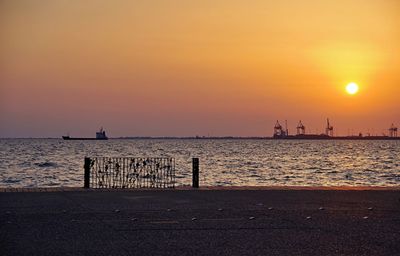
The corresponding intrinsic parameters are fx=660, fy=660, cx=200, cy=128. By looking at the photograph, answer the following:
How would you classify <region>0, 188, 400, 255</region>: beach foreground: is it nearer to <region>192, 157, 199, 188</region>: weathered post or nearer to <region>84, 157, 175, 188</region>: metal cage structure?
<region>192, 157, 199, 188</region>: weathered post

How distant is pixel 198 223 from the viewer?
49.9 ft

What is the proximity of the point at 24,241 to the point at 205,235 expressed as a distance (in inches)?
141

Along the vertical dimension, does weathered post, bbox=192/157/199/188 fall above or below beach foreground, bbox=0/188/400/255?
above

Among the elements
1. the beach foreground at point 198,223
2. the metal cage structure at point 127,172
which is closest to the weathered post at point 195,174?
the metal cage structure at point 127,172

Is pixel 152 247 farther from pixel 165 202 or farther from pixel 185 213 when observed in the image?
pixel 165 202

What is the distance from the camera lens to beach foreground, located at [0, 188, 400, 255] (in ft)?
39.4

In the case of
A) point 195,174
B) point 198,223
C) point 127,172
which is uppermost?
point 195,174

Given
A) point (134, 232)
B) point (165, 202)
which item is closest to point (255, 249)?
point (134, 232)

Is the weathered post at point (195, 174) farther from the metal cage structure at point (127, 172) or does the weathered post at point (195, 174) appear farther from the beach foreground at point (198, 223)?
the beach foreground at point (198, 223)

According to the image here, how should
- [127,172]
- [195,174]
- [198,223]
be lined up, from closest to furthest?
1. [198,223]
2. [195,174]
3. [127,172]

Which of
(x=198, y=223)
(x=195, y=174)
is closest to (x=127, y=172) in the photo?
(x=195, y=174)

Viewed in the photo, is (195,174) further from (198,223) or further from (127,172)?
(127,172)

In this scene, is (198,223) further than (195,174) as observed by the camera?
No

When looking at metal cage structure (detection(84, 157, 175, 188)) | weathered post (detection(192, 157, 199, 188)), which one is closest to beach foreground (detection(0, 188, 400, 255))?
weathered post (detection(192, 157, 199, 188))
